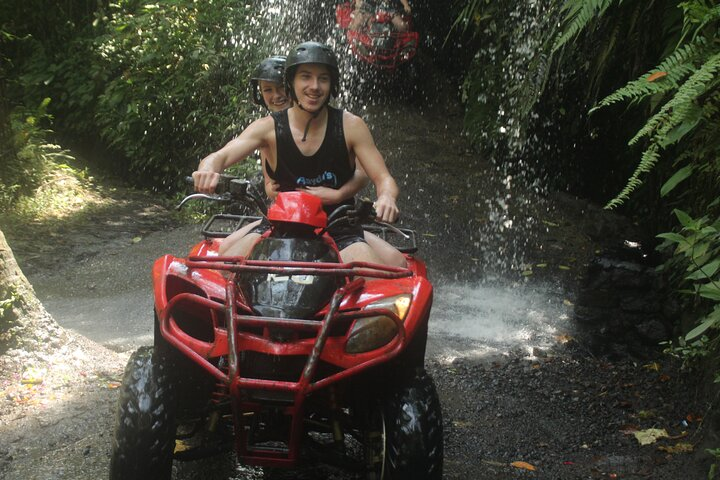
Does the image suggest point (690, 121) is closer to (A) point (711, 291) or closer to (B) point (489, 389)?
(A) point (711, 291)

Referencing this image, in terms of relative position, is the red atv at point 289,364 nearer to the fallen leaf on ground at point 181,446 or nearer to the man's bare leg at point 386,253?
the man's bare leg at point 386,253

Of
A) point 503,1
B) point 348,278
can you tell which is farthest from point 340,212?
point 503,1

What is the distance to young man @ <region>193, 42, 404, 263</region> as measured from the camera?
392 cm

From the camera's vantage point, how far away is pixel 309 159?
3.99m

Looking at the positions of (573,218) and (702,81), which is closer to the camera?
(702,81)

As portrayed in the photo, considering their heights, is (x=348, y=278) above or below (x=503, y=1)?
below

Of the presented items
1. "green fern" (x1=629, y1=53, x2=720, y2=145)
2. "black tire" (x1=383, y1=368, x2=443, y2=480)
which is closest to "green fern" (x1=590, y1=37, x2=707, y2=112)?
"green fern" (x1=629, y1=53, x2=720, y2=145)

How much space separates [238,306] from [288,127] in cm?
138

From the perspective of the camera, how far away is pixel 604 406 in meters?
4.67

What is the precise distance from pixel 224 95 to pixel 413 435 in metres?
8.73

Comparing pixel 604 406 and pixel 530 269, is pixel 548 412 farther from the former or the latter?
pixel 530 269

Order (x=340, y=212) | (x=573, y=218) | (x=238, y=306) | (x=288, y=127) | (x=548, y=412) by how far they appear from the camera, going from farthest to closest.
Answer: (x=573, y=218) → (x=548, y=412) → (x=288, y=127) → (x=340, y=212) → (x=238, y=306)

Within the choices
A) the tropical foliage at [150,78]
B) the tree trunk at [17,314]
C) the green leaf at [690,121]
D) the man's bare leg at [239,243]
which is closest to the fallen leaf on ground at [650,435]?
the green leaf at [690,121]

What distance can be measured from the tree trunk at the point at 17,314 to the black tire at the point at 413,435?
2619mm
